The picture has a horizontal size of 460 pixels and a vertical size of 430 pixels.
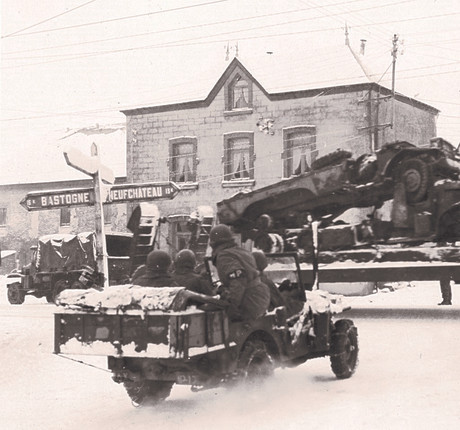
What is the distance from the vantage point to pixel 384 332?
1310 cm

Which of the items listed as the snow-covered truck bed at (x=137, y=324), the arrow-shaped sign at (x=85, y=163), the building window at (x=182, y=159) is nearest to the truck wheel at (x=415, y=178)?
the arrow-shaped sign at (x=85, y=163)

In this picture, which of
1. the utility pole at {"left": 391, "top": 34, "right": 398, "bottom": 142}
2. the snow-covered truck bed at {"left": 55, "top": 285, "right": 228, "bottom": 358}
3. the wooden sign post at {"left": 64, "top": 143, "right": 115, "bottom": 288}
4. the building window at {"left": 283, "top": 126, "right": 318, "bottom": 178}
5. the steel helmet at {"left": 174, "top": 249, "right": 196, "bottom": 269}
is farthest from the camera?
the building window at {"left": 283, "top": 126, "right": 318, "bottom": 178}

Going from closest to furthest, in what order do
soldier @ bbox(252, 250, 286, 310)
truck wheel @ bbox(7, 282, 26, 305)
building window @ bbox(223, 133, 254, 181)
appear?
soldier @ bbox(252, 250, 286, 310) < truck wheel @ bbox(7, 282, 26, 305) < building window @ bbox(223, 133, 254, 181)

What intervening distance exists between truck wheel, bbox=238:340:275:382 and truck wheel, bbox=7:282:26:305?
56.2 ft

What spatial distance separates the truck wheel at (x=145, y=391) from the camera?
7.98 m

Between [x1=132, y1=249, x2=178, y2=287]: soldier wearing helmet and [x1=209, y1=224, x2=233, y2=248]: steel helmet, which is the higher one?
[x1=209, y1=224, x2=233, y2=248]: steel helmet

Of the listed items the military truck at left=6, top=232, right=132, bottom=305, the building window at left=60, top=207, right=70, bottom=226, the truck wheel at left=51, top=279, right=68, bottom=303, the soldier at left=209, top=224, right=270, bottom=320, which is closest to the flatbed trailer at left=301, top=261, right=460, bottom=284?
the soldier at left=209, top=224, right=270, bottom=320

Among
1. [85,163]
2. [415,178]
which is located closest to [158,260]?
[85,163]

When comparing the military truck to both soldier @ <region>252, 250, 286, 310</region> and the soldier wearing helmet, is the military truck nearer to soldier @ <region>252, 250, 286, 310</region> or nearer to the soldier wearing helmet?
soldier @ <region>252, 250, 286, 310</region>

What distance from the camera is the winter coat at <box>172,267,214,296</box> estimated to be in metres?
7.94

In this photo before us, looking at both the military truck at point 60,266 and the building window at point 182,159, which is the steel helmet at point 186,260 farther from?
the building window at point 182,159

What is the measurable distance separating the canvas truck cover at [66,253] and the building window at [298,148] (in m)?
8.46

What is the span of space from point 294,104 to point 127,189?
13.7 meters

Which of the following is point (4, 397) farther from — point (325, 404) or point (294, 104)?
point (294, 104)
